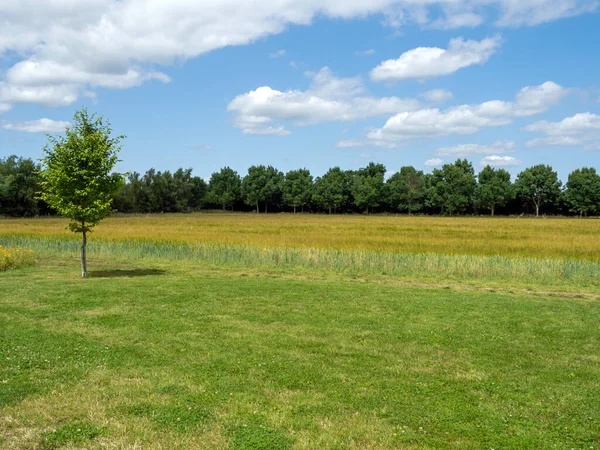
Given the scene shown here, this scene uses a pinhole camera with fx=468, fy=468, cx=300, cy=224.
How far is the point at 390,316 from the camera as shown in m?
11.0

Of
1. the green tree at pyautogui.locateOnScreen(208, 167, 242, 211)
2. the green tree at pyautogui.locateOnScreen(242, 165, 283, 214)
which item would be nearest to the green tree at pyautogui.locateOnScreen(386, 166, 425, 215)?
the green tree at pyautogui.locateOnScreen(242, 165, 283, 214)

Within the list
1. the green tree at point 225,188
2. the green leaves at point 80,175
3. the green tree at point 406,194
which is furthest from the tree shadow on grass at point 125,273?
the green tree at point 225,188

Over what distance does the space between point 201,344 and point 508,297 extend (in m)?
9.77

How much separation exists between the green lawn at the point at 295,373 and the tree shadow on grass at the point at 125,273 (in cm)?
568

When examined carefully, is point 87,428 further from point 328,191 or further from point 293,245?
point 328,191

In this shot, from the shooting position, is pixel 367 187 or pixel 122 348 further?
pixel 367 187

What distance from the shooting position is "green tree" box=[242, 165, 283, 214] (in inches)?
4973

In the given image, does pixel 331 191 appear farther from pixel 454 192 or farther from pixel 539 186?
pixel 539 186

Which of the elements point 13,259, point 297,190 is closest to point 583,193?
point 297,190

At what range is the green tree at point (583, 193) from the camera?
354 feet

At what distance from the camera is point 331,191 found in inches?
4926

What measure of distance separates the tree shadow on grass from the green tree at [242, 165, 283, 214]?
347 ft

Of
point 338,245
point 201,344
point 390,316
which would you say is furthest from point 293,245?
point 201,344

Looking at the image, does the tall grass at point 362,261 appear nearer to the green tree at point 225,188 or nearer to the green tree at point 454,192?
the green tree at point 454,192
